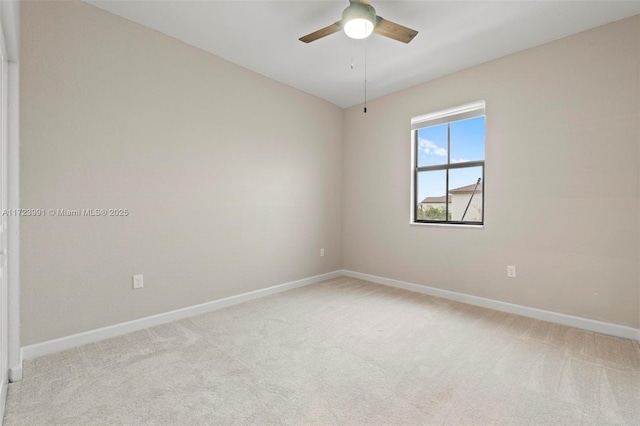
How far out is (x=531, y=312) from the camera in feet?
9.93

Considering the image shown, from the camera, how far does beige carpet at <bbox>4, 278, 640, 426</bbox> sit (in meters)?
1.61

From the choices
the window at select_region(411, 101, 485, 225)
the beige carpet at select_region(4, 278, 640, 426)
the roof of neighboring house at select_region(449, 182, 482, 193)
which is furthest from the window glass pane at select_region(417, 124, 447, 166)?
the beige carpet at select_region(4, 278, 640, 426)

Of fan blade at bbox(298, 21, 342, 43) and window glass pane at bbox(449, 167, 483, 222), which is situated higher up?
fan blade at bbox(298, 21, 342, 43)

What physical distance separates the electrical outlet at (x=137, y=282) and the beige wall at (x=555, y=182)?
308cm

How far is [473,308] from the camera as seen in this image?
130 inches

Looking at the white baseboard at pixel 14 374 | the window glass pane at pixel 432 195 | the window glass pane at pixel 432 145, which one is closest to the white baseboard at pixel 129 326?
the white baseboard at pixel 14 374

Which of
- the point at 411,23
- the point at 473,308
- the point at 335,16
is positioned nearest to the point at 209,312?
the point at 473,308

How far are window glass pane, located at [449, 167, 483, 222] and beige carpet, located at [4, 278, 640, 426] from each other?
1.20m

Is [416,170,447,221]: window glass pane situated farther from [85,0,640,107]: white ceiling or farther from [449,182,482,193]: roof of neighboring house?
[85,0,640,107]: white ceiling

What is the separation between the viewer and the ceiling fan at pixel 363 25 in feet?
6.84

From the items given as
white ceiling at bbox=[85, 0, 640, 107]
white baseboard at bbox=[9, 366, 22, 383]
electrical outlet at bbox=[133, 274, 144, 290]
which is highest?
white ceiling at bbox=[85, 0, 640, 107]

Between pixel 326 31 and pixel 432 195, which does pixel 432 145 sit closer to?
pixel 432 195

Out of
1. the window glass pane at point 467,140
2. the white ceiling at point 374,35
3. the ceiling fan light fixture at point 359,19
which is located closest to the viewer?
the ceiling fan light fixture at point 359,19

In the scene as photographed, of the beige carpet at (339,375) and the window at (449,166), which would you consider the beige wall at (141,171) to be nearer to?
the beige carpet at (339,375)
